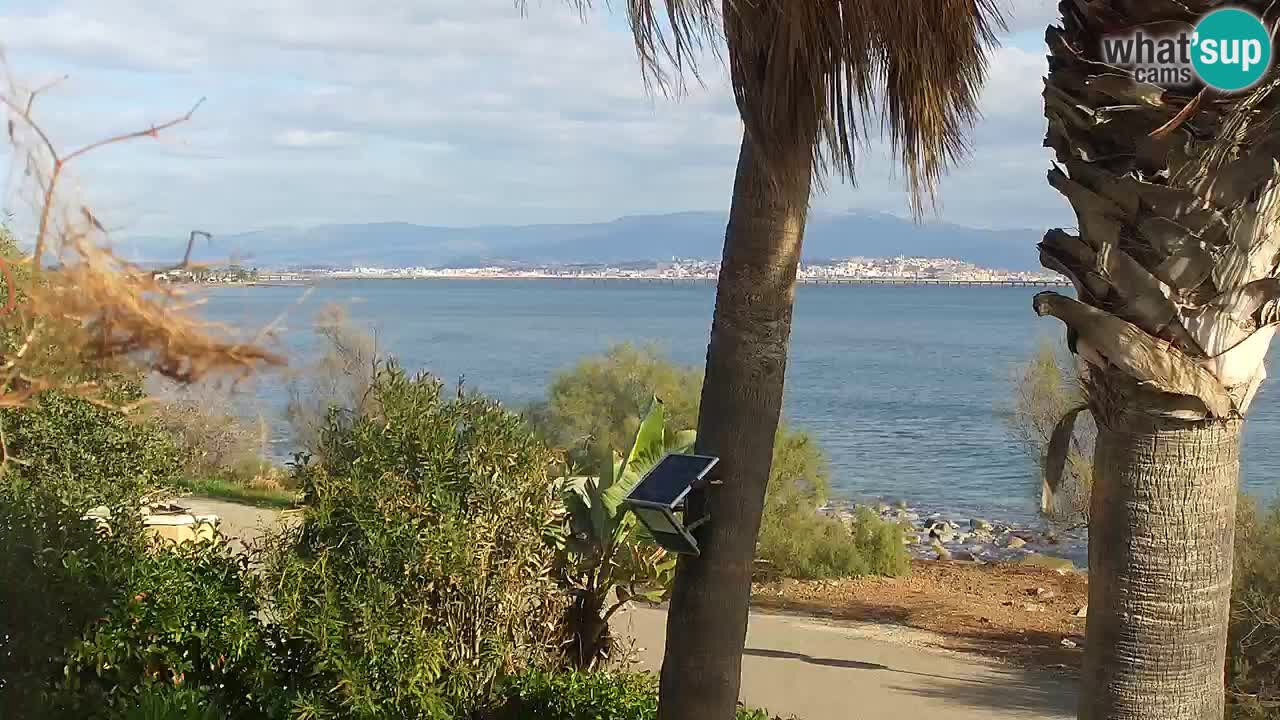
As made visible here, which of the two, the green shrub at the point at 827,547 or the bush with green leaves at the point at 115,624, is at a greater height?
the bush with green leaves at the point at 115,624

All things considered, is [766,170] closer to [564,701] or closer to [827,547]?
[564,701]

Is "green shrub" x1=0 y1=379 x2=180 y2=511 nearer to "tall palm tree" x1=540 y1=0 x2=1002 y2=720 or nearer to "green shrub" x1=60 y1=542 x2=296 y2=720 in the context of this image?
"green shrub" x1=60 y1=542 x2=296 y2=720

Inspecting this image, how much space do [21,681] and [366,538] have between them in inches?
68.0

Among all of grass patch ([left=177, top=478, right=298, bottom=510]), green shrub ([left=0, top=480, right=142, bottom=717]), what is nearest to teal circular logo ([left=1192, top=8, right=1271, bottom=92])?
green shrub ([left=0, top=480, right=142, bottom=717])

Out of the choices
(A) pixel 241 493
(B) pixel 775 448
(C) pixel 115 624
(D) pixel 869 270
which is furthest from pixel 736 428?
(D) pixel 869 270

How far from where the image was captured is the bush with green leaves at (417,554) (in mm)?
5918

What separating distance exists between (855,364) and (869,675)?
60.6 m

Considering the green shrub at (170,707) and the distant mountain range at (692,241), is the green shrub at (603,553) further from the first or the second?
the distant mountain range at (692,241)

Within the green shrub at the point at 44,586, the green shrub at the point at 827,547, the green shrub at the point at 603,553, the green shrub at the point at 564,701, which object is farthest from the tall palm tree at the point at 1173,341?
the green shrub at the point at 827,547

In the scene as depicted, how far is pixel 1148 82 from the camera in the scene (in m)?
3.41

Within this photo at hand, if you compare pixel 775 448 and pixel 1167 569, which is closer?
pixel 1167 569

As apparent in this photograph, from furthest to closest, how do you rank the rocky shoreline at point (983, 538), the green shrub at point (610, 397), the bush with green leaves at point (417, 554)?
the rocky shoreline at point (983, 538), the green shrub at point (610, 397), the bush with green leaves at point (417, 554)

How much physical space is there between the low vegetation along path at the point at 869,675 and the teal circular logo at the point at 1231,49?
18.6 feet

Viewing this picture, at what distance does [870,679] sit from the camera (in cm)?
1009
